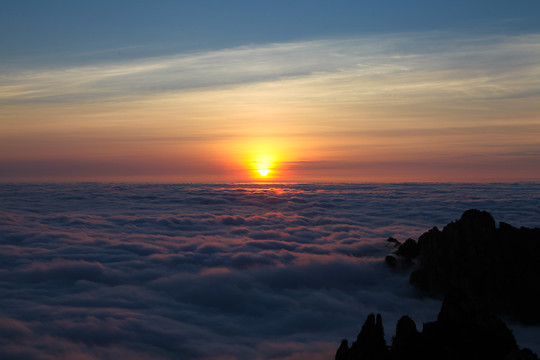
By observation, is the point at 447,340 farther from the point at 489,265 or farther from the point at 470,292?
the point at 489,265

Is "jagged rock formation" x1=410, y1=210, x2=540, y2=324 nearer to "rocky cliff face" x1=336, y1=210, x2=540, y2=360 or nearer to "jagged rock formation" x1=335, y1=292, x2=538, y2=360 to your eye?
"rocky cliff face" x1=336, y1=210, x2=540, y2=360

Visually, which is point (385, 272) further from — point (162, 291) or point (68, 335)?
point (68, 335)

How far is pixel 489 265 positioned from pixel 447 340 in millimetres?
10227

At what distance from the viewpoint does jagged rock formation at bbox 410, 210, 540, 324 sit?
18656 mm

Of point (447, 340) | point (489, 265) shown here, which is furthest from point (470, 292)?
point (447, 340)

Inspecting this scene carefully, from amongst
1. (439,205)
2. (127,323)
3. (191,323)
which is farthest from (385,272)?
(439,205)

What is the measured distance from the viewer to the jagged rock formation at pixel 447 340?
10.5 metres

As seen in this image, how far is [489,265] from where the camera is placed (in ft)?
64.1

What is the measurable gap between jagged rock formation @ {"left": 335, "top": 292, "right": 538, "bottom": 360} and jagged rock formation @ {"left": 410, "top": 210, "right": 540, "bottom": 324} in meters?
8.68

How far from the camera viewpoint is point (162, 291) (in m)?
23.7

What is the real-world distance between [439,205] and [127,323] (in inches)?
2144

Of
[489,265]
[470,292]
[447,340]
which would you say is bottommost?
[470,292]

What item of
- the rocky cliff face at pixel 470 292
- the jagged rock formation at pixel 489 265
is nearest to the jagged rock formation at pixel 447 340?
the rocky cliff face at pixel 470 292

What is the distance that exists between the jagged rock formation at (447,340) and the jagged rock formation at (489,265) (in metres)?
8.68
